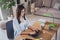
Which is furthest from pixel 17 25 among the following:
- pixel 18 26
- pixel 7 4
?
pixel 7 4

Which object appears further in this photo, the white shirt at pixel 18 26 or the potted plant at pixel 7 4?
the white shirt at pixel 18 26

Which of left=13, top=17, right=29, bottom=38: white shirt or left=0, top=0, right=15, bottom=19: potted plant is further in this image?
left=13, top=17, right=29, bottom=38: white shirt

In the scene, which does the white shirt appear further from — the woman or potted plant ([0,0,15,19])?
potted plant ([0,0,15,19])

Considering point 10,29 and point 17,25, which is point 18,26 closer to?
point 17,25

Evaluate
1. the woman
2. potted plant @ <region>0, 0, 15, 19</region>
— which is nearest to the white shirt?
the woman

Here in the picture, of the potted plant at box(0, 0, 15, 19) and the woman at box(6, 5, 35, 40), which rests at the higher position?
the potted plant at box(0, 0, 15, 19)

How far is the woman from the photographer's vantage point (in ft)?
4.21

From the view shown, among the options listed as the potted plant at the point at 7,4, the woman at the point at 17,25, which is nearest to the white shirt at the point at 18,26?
the woman at the point at 17,25

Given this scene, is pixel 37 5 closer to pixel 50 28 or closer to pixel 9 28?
pixel 50 28

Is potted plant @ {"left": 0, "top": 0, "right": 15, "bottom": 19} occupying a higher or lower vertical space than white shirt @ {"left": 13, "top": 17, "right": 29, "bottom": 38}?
higher

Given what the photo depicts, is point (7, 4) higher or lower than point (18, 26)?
higher

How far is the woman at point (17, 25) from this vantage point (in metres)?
1.28

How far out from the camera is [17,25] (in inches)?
54.2

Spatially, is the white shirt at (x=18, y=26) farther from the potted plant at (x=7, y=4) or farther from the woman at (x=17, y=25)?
the potted plant at (x=7, y=4)
